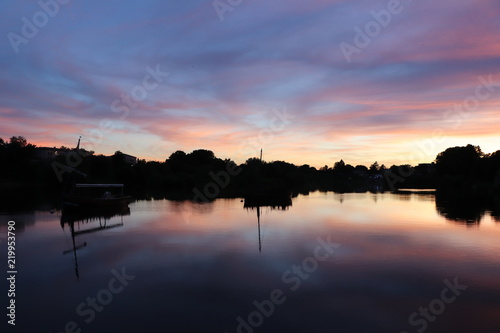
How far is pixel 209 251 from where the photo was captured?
78.3 feet

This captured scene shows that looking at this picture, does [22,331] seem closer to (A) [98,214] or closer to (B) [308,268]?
(B) [308,268]

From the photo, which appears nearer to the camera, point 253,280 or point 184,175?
point 253,280

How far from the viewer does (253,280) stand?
17.5m

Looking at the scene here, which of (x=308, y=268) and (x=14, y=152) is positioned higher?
(x=14, y=152)

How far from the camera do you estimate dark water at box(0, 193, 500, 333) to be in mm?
12992

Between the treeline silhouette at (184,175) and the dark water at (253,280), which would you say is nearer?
the dark water at (253,280)

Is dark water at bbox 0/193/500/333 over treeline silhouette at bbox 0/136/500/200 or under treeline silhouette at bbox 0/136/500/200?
under

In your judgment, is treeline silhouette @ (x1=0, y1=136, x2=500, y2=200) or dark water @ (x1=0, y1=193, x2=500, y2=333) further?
treeline silhouette @ (x1=0, y1=136, x2=500, y2=200)

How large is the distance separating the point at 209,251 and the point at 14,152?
102717mm

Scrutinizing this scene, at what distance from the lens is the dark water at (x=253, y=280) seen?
42.6 ft

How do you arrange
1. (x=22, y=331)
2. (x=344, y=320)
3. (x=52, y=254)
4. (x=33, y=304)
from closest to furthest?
(x=22, y=331) < (x=344, y=320) < (x=33, y=304) < (x=52, y=254)

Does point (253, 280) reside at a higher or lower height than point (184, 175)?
lower

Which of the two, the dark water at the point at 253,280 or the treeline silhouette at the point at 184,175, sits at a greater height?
the treeline silhouette at the point at 184,175

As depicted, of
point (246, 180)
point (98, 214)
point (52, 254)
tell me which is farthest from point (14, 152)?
point (52, 254)
